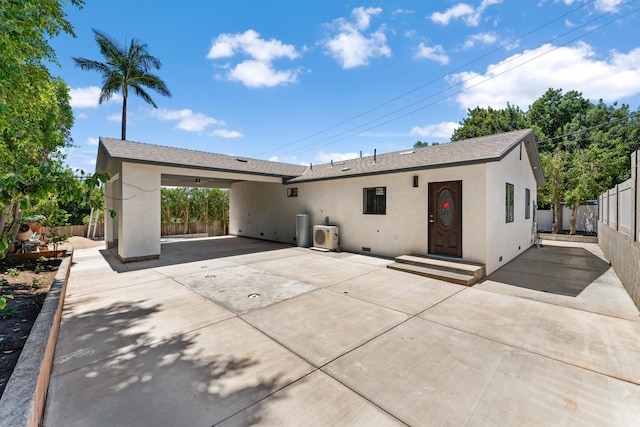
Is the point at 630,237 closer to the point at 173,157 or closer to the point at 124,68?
the point at 173,157

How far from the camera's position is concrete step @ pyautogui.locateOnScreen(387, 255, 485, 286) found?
602cm

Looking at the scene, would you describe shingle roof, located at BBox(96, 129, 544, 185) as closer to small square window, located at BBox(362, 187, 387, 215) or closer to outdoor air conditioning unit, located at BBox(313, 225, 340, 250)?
small square window, located at BBox(362, 187, 387, 215)

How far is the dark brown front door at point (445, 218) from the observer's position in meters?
7.21

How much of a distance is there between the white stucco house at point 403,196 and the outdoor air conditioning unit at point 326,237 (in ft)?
1.23

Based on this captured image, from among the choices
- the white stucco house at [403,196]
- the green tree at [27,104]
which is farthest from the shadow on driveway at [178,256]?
the green tree at [27,104]

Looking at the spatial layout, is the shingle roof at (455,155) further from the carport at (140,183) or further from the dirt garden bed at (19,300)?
the dirt garden bed at (19,300)

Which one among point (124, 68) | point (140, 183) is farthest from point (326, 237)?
point (124, 68)

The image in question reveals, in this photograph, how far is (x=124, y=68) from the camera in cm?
1703

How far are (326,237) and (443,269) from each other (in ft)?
14.9

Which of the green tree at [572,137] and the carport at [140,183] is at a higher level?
the green tree at [572,137]

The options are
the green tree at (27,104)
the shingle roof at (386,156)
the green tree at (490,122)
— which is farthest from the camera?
the green tree at (490,122)

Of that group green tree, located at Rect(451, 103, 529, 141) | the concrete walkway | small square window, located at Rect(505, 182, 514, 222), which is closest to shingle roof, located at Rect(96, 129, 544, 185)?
small square window, located at Rect(505, 182, 514, 222)

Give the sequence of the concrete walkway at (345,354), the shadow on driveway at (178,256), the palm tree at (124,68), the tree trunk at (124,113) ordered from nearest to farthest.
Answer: the concrete walkway at (345,354) < the shadow on driveway at (178,256) < the palm tree at (124,68) < the tree trunk at (124,113)

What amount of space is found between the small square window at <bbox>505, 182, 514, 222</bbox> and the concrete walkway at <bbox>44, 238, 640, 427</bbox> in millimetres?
2580
